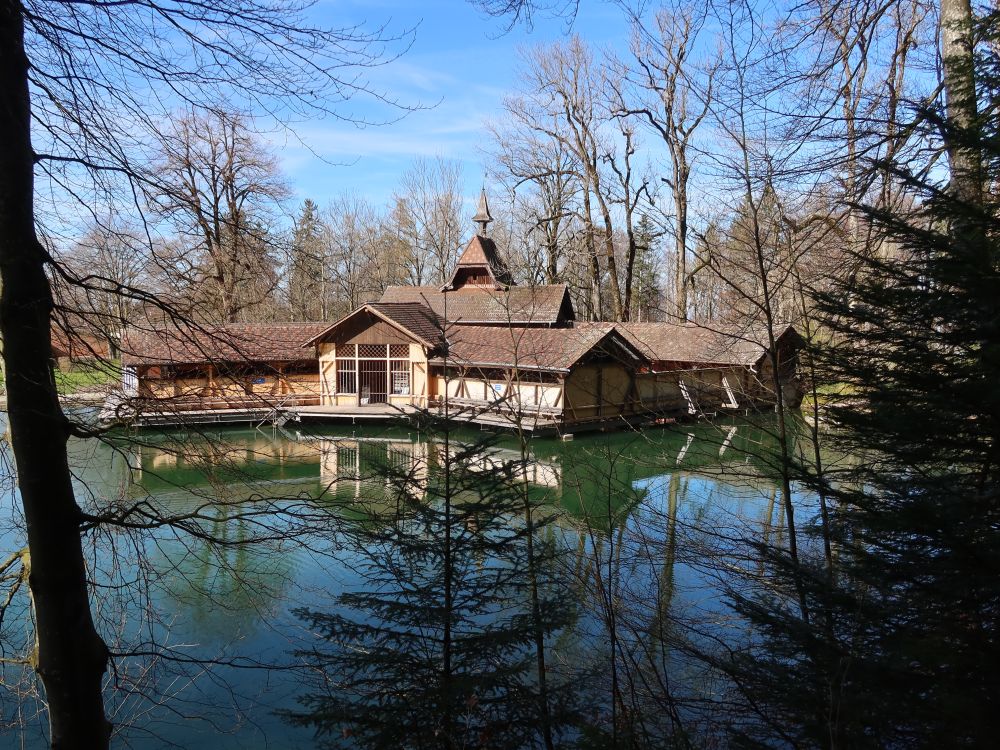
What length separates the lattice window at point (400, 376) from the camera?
80.7ft

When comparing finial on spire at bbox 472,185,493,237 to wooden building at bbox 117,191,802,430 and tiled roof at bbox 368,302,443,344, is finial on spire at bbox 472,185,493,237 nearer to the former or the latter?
wooden building at bbox 117,191,802,430

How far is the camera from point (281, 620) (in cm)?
803

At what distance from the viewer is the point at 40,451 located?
264 centimetres

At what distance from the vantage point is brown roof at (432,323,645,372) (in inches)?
816

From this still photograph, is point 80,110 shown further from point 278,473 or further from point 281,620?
point 278,473

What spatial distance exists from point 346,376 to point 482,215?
442 inches

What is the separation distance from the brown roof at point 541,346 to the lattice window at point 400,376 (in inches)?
69.5

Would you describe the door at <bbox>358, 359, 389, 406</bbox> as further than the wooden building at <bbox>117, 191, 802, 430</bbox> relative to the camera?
Yes

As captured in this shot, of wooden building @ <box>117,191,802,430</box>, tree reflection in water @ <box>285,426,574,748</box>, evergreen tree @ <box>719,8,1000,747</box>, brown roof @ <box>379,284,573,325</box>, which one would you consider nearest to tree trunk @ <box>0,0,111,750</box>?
tree reflection in water @ <box>285,426,574,748</box>

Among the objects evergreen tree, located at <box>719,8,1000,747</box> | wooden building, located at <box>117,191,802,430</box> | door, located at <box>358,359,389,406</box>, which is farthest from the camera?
door, located at <box>358,359,389,406</box>

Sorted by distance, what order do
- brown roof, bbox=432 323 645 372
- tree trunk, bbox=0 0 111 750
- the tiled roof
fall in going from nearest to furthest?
tree trunk, bbox=0 0 111 750 < brown roof, bbox=432 323 645 372 < the tiled roof

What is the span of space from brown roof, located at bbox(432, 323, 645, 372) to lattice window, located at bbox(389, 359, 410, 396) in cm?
177

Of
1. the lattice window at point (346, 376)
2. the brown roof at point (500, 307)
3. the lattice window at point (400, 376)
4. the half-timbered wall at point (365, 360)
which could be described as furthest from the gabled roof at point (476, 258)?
the lattice window at point (346, 376)

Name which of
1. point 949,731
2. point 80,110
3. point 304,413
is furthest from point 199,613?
point 304,413
